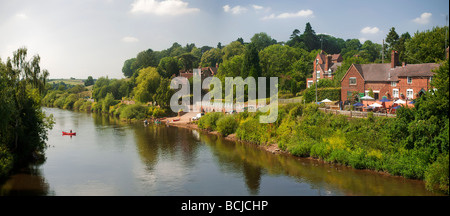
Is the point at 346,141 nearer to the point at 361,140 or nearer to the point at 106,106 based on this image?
the point at 361,140

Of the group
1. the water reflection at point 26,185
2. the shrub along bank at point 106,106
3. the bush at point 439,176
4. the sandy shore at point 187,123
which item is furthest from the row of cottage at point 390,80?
the shrub along bank at point 106,106

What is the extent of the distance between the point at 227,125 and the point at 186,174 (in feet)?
54.1

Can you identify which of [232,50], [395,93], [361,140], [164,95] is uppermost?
[232,50]

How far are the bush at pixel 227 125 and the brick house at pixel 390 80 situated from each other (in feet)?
42.5

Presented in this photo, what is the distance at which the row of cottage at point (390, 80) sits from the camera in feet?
113

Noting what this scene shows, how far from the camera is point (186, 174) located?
2608 centimetres

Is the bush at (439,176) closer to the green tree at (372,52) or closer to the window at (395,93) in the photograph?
the window at (395,93)

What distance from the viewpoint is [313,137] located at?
31203 millimetres

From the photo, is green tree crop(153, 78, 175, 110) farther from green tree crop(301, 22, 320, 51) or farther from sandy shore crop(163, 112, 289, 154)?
green tree crop(301, 22, 320, 51)

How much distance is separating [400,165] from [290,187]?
737 cm

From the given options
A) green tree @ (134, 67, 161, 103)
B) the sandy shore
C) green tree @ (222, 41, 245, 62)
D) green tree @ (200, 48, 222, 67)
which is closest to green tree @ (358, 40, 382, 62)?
green tree @ (222, 41, 245, 62)

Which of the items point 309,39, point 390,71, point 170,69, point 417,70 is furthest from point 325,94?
point 309,39
